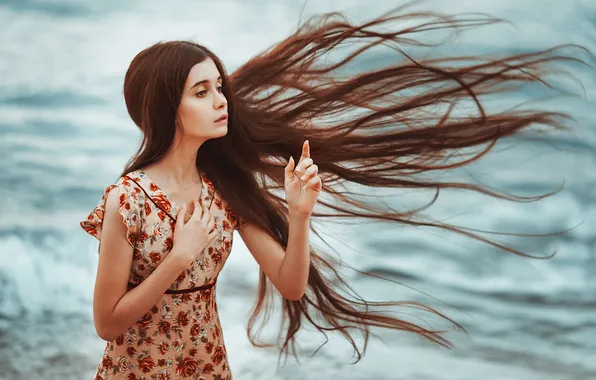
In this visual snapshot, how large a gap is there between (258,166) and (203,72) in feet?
1.26

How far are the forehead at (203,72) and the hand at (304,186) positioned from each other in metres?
0.26

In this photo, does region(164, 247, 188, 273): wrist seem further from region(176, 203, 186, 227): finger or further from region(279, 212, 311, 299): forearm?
region(279, 212, 311, 299): forearm

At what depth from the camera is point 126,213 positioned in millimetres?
2084

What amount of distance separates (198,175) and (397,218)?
2.51 feet

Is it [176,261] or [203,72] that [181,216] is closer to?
[176,261]

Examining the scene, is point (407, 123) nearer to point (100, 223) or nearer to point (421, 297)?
point (100, 223)

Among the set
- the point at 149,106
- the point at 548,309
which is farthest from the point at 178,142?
the point at 548,309

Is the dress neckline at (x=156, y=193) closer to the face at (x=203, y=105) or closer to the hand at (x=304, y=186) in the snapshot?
the face at (x=203, y=105)

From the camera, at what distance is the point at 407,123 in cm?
273

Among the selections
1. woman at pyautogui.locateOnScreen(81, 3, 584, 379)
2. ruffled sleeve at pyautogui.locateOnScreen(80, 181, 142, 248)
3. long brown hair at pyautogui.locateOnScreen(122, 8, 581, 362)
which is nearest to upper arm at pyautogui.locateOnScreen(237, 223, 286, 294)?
woman at pyautogui.locateOnScreen(81, 3, 584, 379)

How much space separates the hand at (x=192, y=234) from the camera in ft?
6.83

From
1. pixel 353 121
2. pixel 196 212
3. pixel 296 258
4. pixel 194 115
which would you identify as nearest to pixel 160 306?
pixel 196 212

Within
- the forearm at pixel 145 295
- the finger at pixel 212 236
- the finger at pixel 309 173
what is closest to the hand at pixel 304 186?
the finger at pixel 309 173

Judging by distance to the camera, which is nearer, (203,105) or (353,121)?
(203,105)
